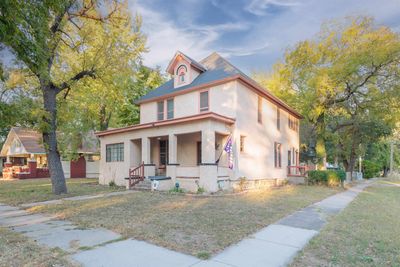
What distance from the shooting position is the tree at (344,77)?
62.1 ft

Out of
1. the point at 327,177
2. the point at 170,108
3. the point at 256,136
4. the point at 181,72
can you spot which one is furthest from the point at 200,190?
the point at 327,177

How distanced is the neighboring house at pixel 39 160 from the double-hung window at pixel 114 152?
8465 mm

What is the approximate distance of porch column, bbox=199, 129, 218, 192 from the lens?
11844mm

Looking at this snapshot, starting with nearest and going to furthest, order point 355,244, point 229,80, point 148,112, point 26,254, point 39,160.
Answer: point 26,254, point 355,244, point 229,80, point 148,112, point 39,160

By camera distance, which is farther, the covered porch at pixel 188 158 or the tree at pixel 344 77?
the tree at pixel 344 77

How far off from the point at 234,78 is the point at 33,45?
9.27 meters

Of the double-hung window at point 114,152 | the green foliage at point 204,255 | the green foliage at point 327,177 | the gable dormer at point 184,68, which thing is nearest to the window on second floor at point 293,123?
the green foliage at point 327,177

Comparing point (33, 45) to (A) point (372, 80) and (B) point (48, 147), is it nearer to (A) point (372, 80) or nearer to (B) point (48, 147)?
(B) point (48, 147)

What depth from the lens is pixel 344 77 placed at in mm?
19656

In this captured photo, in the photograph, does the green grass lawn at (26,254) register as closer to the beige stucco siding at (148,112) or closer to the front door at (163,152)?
the front door at (163,152)

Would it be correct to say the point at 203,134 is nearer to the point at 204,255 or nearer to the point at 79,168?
the point at 204,255

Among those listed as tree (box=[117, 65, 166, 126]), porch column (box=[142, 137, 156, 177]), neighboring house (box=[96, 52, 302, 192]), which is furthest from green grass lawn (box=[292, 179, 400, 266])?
tree (box=[117, 65, 166, 126])

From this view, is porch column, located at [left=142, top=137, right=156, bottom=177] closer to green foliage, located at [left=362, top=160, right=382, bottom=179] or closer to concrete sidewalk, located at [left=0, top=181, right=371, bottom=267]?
concrete sidewalk, located at [left=0, top=181, right=371, bottom=267]

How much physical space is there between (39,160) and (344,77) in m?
31.9
